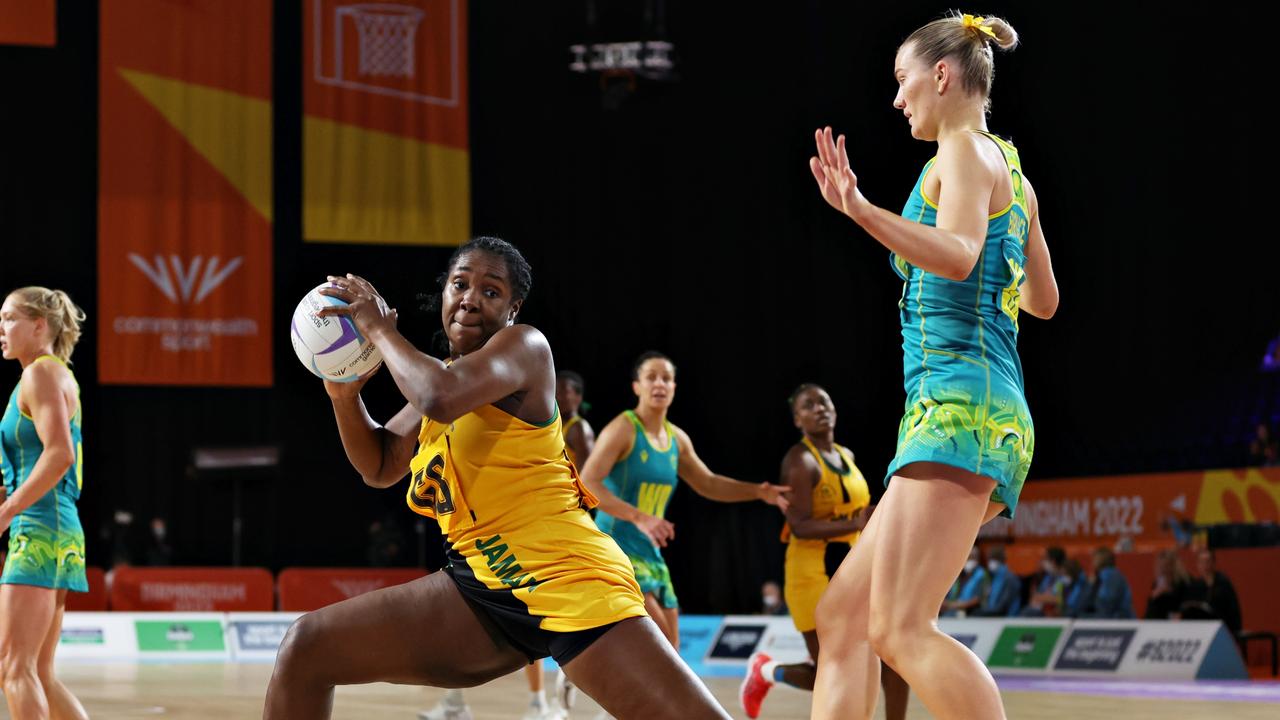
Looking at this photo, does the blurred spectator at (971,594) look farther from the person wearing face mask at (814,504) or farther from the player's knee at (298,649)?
the player's knee at (298,649)

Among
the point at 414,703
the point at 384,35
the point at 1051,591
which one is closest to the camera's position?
the point at 414,703

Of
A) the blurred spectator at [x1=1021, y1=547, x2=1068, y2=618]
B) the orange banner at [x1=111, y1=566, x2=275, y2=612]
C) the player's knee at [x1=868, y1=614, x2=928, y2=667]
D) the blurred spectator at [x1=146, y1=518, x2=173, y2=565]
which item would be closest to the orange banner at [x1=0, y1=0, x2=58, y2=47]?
the orange banner at [x1=111, y1=566, x2=275, y2=612]

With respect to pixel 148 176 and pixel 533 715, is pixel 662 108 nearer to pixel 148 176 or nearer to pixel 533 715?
pixel 148 176

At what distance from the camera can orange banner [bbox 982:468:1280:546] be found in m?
15.1

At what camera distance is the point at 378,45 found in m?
16.4

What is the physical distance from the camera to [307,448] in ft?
71.7

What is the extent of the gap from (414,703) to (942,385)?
6885 mm

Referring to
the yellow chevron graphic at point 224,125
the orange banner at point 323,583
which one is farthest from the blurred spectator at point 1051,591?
the yellow chevron graphic at point 224,125

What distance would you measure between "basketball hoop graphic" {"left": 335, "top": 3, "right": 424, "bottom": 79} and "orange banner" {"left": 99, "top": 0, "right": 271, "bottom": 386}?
965mm

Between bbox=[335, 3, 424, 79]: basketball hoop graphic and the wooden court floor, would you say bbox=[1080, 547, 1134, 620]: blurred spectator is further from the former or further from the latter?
bbox=[335, 3, 424, 79]: basketball hoop graphic

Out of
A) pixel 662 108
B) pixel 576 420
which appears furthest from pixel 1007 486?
pixel 662 108

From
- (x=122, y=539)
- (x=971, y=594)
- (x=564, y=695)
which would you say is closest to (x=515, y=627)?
(x=564, y=695)

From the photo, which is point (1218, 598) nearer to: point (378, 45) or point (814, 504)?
point (814, 504)

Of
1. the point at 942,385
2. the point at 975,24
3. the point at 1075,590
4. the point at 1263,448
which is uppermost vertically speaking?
the point at 975,24
